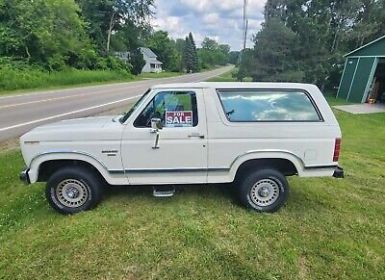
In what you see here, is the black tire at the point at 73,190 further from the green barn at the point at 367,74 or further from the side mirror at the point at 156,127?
the green barn at the point at 367,74

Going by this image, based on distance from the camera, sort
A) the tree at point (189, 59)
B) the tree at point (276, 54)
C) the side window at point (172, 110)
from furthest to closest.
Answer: the tree at point (189, 59), the tree at point (276, 54), the side window at point (172, 110)

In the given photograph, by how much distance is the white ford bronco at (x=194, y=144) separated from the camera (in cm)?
396

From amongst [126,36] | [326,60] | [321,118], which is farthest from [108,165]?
[126,36]

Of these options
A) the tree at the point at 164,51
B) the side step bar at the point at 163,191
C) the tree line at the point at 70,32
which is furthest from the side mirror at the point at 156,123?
the tree at the point at 164,51

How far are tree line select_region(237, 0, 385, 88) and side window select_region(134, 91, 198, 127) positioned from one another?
65.5 ft

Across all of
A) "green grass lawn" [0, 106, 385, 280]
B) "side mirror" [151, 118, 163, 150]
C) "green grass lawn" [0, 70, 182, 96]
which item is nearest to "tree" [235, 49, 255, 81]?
"green grass lawn" [0, 70, 182, 96]

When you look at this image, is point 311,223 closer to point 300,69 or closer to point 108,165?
point 108,165

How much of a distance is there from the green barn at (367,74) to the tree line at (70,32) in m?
23.9

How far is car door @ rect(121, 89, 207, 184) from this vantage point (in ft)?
13.0

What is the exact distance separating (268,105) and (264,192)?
1222mm

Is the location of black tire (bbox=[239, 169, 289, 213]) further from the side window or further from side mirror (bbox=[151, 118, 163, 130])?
side mirror (bbox=[151, 118, 163, 130])

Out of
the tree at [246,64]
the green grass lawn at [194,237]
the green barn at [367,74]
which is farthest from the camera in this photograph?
the tree at [246,64]

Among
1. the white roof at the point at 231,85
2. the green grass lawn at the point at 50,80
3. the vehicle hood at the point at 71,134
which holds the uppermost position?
the white roof at the point at 231,85

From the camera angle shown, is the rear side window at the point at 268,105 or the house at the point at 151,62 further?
Result: the house at the point at 151,62
